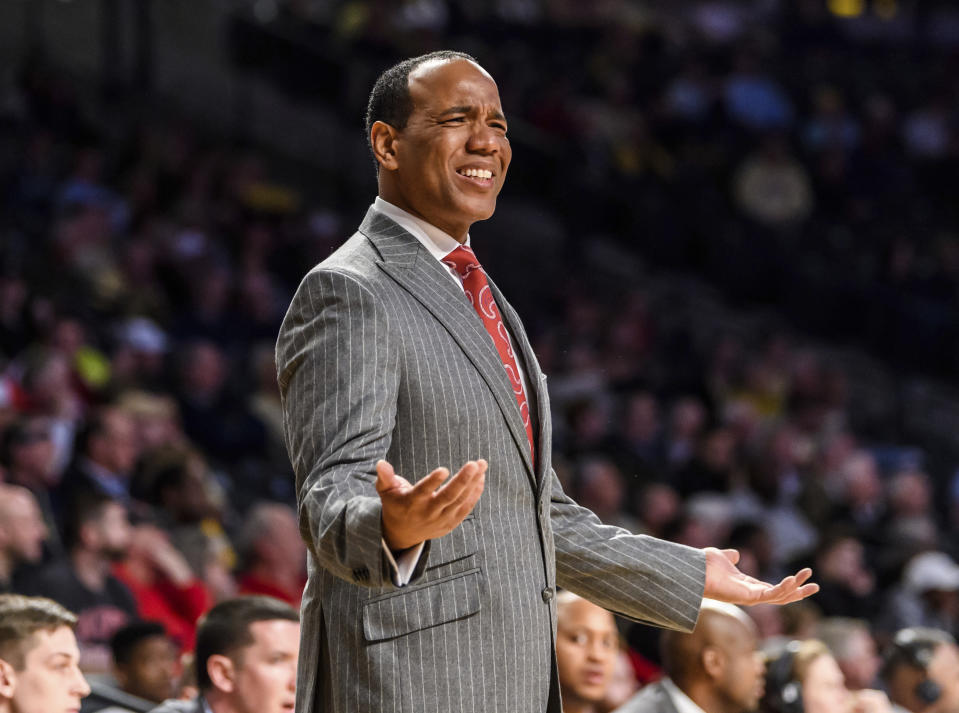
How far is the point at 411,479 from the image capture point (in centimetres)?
201

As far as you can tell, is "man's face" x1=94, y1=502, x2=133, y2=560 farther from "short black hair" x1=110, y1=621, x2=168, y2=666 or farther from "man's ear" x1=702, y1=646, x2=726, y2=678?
"man's ear" x1=702, y1=646, x2=726, y2=678

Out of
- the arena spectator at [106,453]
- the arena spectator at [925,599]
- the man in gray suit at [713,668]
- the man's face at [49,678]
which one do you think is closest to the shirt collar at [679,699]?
the man in gray suit at [713,668]

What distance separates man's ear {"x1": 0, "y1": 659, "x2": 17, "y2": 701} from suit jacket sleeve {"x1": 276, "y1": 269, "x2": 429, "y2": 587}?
1.31 metres

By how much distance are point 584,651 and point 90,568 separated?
182 centimetres

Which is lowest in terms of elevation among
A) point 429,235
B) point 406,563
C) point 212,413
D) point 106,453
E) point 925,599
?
point 406,563

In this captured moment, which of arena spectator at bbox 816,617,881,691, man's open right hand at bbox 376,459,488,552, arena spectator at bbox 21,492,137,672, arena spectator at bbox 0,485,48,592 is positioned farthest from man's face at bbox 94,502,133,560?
man's open right hand at bbox 376,459,488,552

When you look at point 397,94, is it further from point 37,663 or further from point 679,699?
point 679,699

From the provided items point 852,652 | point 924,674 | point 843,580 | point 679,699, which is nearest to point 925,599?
point 843,580

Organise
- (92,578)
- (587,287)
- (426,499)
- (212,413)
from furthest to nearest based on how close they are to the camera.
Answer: (587,287), (212,413), (92,578), (426,499)

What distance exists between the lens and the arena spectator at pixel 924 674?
4.98 m

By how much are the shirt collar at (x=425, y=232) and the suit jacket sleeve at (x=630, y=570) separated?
0.37 meters

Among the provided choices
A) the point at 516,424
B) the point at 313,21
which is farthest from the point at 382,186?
the point at 313,21

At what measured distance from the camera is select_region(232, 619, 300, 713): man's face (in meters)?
3.42

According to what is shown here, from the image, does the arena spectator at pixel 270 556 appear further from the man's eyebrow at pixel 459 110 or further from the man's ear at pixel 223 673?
the man's eyebrow at pixel 459 110
